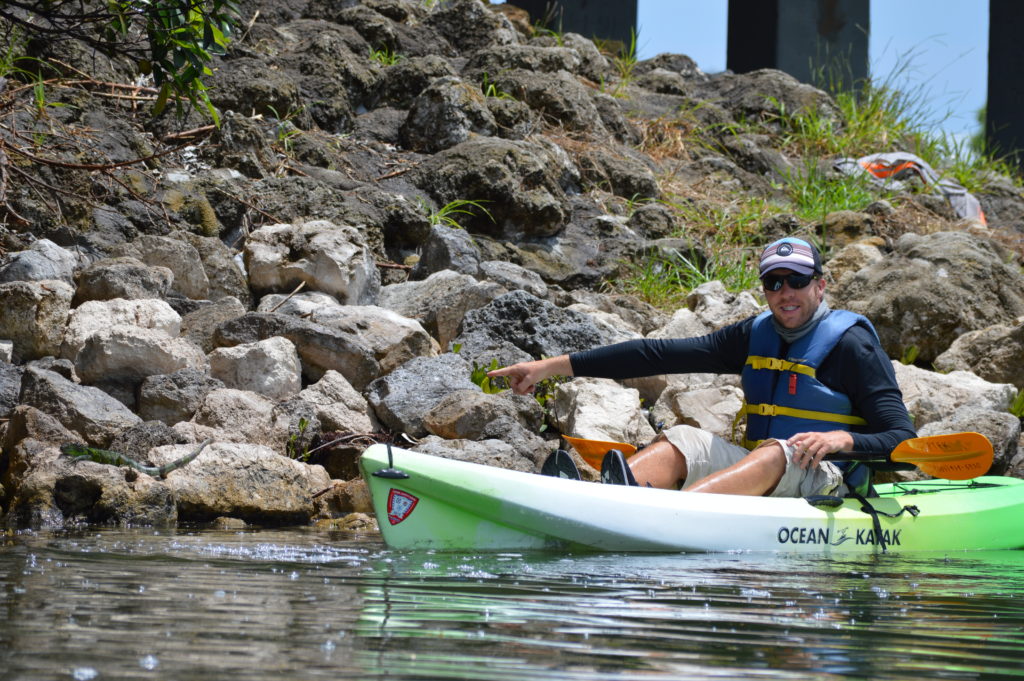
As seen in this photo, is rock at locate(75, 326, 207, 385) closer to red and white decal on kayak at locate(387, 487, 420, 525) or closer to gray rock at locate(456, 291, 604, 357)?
gray rock at locate(456, 291, 604, 357)

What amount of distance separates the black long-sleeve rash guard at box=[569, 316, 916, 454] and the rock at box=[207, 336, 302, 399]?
1825mm

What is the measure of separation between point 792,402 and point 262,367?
8.96ft

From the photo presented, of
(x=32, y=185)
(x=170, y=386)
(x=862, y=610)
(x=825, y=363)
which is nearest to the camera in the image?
(x=862, y=610)

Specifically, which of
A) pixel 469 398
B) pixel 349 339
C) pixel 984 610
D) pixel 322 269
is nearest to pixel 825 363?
pixel 984 610

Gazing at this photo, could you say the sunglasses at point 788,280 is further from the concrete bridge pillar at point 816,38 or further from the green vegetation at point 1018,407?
the concrete bridge pillar at point 816,38

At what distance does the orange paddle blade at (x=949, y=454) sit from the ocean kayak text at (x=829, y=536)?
0.30 m

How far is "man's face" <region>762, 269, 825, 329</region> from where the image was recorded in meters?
4.34

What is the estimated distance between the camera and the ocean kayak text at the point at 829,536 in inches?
161

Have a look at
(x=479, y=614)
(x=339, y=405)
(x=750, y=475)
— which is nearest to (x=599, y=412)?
(x=339, y=405)

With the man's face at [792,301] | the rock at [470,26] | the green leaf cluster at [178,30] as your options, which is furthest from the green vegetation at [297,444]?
the rock at [470,26]

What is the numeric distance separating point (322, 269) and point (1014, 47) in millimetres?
9590

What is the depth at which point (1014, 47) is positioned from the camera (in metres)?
13.2

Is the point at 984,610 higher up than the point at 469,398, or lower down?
lower down

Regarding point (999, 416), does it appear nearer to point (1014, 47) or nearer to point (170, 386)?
point (170, 386)
